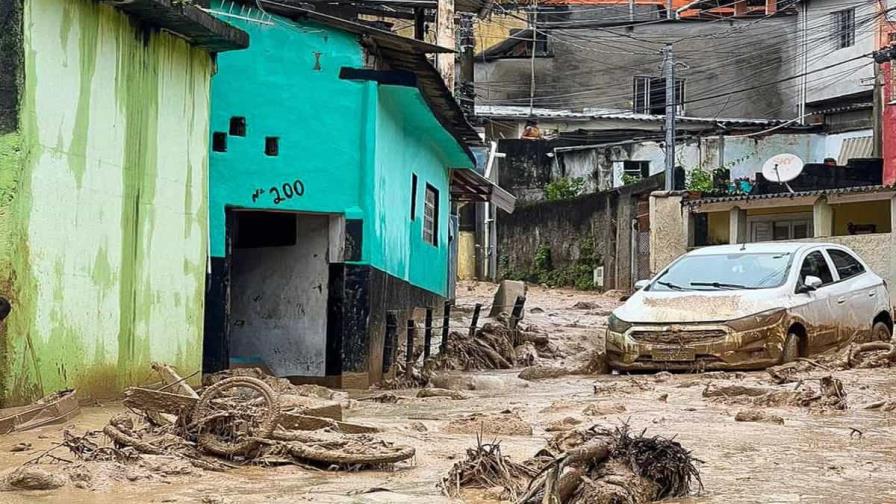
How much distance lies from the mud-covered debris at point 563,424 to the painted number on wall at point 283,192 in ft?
18.5

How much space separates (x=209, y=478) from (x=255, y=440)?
18.9 inches

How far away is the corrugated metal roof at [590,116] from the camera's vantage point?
1649 inches

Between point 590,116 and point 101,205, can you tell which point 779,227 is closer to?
point 590,116

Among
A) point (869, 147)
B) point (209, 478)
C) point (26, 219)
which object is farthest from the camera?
point (869, 147)

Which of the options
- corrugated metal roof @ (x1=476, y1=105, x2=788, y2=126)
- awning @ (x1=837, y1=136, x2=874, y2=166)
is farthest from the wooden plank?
corrugated metal roof @ (x1=476, y1=105, x2=788, y2=126)

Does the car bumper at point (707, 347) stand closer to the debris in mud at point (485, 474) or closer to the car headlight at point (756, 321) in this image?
the car headlight at point (756, 321)

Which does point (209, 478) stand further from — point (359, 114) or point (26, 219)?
point (359, 114)

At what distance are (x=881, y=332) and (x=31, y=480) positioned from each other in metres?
12.3

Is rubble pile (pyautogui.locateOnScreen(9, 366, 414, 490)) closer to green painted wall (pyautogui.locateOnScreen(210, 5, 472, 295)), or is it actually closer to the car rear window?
green painted wall (pyautogui.locateOnScreen(210, 5, 472, 295))

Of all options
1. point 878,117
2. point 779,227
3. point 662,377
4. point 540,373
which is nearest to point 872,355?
point 662,377

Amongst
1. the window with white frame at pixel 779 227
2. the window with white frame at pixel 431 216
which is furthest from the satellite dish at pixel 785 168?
the window with white frame at pixel 431 216

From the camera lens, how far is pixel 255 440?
277 inches

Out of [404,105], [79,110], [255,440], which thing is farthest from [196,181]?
[255,440]

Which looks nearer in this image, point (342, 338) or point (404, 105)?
point (342, 338)
